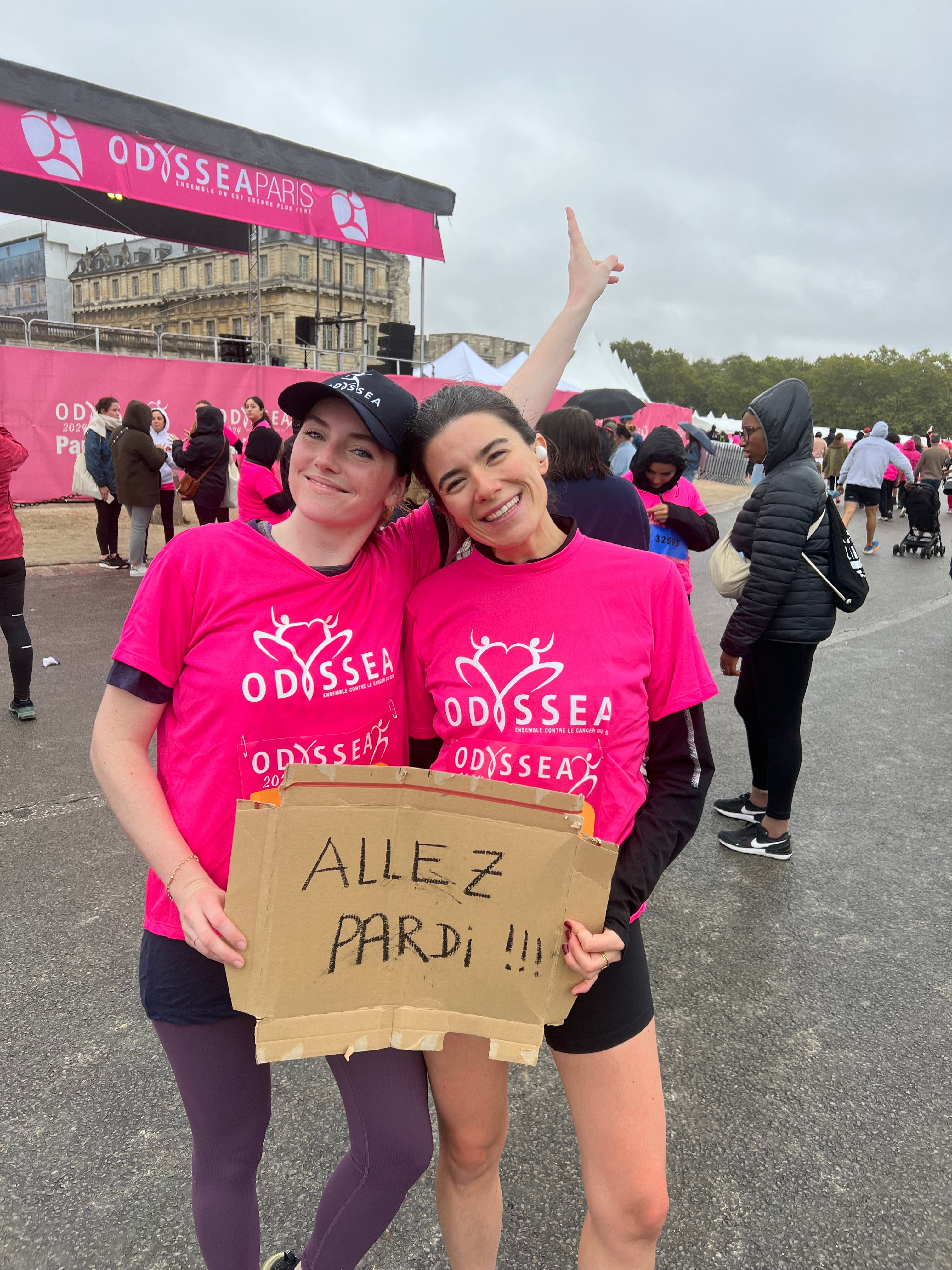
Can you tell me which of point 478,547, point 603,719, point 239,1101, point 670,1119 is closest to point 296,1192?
point 239,1101

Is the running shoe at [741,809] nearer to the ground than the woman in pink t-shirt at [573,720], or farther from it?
nearer to the ground

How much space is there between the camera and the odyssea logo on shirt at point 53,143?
12367mm

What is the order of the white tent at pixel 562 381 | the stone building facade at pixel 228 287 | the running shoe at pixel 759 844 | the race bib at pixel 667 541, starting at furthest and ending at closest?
the stone building facade at pixel 228 287, the white tent at pixel 562 381, the race bib at pixel 667 541, the running shoe at pixel 759 844

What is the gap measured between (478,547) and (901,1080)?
7.15 feet

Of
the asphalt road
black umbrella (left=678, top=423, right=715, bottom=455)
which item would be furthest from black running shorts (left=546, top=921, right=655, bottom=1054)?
black umbrella (left=678, top=423, right=715, bottom=455)

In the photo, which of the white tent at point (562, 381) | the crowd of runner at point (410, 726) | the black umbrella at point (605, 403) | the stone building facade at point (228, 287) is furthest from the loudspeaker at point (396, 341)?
the stone building facade at point (228, 287)

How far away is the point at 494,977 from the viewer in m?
1.30

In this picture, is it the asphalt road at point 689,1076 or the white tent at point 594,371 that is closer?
the asphalt road at point 689,1076

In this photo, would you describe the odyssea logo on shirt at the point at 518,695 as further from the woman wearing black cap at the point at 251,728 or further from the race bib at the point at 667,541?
the race bib at the point at 667,541

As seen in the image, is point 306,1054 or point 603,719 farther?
point 603,719

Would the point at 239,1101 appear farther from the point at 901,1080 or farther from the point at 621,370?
the point at 621,370

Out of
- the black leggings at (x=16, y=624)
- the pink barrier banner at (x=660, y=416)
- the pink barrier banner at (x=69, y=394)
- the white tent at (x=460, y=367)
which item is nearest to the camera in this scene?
the black leggings at (x=16, y=624)

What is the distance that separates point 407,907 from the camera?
1312mm

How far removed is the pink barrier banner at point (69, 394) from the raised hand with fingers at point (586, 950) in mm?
10323
